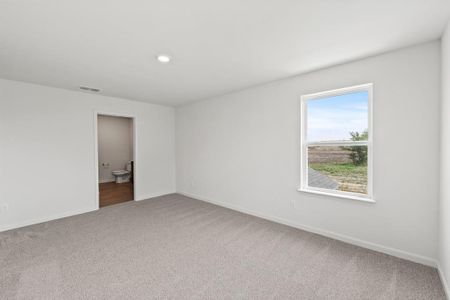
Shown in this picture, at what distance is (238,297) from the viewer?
1.65 meters

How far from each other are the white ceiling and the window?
521 mm

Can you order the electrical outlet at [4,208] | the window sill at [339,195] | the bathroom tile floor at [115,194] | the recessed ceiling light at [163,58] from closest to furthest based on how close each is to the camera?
the recessed ceiling light at [163,58] < the window sill at [339,195] < the electrical outlet at [4,208] < the bathroom tile floor at [115,194]

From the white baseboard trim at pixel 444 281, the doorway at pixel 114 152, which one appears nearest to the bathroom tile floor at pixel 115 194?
the doorway at pixel 114 152

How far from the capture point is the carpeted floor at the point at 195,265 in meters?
1.71

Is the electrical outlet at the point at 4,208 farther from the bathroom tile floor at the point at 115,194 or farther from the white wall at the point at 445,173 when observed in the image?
the white wall at the point at 445,173

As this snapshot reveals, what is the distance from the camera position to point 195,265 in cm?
209

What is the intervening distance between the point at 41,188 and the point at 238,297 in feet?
12.3

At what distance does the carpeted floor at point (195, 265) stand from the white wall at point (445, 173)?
23 centimetres

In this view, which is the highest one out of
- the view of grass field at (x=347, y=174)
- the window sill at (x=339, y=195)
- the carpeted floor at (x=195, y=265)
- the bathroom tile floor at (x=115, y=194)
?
the view of grass field at (x=347, y=174)

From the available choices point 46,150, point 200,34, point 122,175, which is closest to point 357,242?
point 200,34

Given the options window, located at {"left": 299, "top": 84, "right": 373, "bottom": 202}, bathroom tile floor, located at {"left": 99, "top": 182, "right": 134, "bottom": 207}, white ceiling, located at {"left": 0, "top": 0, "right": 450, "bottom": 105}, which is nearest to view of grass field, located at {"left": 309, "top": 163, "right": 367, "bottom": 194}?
window, located at {"left": 299, "top": 84, "right": 373, "bottom": 202}

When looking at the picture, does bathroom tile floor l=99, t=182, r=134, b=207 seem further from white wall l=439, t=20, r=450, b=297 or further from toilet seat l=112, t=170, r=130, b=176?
white wall l=439, t=20, r=450, b=297

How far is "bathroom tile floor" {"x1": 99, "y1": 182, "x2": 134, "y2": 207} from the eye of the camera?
4547 millimetres

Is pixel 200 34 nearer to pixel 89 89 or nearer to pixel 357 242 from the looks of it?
pixel 89 89
